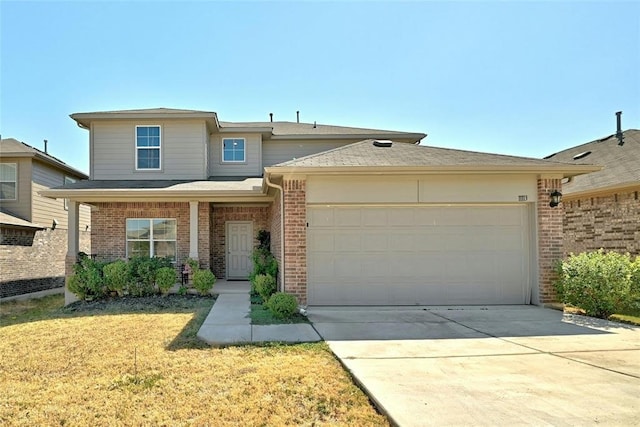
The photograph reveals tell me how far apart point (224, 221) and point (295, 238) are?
19.5ft

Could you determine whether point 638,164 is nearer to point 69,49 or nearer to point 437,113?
point 437,113

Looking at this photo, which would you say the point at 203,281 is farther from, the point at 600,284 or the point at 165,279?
the point at 600,284

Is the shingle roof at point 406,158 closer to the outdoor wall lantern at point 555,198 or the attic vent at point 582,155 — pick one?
the outdoor wall lantern at point 555,198

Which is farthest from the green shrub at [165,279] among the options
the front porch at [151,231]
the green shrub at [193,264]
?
the front porch at [151,231]

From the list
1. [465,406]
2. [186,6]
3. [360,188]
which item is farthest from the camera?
[186,6]

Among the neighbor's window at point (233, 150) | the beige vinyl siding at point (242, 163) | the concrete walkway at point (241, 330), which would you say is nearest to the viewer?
the concrete walkway at point (241, 330)

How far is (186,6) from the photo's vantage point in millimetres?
9320

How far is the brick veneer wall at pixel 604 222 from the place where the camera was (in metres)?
9.63

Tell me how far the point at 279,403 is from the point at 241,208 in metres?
10.2

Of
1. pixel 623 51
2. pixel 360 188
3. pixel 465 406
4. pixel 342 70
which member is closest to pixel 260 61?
pixel 342 70

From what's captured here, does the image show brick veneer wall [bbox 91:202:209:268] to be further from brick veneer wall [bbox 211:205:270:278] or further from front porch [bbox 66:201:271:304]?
brick veneer wall [bbox 211:205:270:278]

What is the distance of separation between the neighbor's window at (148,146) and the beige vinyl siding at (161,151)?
14 centimetres

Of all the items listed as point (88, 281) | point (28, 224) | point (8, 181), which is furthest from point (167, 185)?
point (8, 181)

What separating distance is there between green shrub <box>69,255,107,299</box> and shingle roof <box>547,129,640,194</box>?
1281 centimetres
